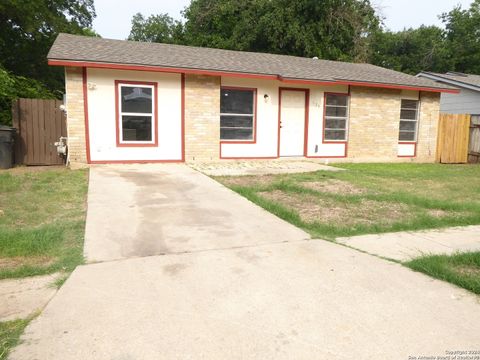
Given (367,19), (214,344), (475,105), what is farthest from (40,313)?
(367,19)

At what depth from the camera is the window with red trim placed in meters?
11.4

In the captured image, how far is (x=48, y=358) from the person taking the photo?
7.81 feet

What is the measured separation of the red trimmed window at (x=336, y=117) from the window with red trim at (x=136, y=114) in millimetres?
6183

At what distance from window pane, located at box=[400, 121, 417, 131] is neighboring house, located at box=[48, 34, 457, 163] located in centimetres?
4

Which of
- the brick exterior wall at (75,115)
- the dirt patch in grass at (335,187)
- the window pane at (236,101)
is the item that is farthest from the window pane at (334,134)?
the brick exterior wall at (75,115)

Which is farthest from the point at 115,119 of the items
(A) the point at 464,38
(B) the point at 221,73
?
(A) the point at 464,38

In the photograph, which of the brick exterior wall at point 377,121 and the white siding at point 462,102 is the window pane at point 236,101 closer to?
the brick exterior wall at point 377,121

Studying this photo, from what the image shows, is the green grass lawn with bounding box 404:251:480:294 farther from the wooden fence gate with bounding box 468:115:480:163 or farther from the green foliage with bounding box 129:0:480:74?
the green foliage with bounding box 129:0:480:74

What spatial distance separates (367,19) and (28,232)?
1077 inches

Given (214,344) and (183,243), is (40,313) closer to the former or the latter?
(214,344)

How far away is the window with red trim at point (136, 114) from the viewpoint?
11.4m

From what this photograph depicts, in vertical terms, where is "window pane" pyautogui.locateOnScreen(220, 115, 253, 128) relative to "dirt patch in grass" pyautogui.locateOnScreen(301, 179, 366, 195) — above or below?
above

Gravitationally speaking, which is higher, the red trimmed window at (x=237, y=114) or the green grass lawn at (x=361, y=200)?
the red trimmed window at (x=237, y=114)

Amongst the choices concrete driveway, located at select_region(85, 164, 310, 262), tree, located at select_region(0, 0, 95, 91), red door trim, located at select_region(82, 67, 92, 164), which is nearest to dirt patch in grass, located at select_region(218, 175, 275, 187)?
concrete driveway, located at select_region(85, 164, 310, 262)
